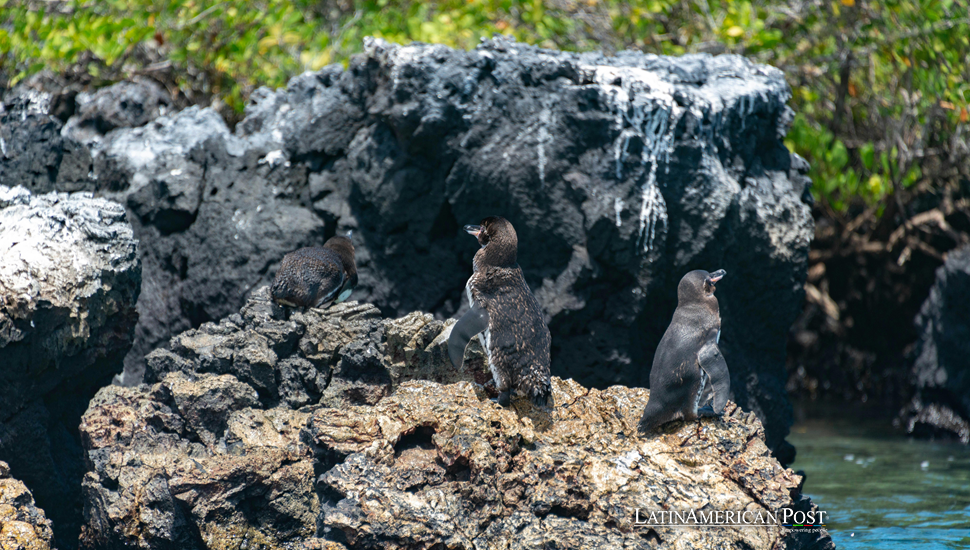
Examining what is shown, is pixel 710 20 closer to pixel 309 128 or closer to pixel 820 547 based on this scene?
pixel 309 128

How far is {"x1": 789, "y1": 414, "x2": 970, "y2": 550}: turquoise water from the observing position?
6.94 meters

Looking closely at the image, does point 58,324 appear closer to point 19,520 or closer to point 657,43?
point 19,520

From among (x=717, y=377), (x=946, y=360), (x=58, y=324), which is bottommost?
(x=946, y=360)

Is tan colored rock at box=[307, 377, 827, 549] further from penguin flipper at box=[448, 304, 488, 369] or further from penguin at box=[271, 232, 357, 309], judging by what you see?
penguin at box=[271, 232, 357, 309]

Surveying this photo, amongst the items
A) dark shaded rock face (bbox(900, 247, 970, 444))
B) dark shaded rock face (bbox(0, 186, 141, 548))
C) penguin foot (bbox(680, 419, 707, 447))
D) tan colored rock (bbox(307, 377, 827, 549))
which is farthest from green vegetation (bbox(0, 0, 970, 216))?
tan colored rock (bbox(307, 377, 827, 549))

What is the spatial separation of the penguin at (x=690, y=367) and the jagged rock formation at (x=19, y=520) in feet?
11.7

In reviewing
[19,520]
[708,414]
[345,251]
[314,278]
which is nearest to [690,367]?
[708,414]

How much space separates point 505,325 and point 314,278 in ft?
5.97

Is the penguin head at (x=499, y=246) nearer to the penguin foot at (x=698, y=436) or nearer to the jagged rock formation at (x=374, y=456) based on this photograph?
the jagged rock formation at (x=374, y=456)

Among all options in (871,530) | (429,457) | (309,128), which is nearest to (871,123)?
(871,530)

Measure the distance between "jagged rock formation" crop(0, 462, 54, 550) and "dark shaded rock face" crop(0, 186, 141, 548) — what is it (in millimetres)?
610

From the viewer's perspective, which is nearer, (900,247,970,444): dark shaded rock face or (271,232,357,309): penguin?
(271,232,357,309): penguin

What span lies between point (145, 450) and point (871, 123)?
10.5 m

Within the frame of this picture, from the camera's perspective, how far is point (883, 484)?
8680 mm
